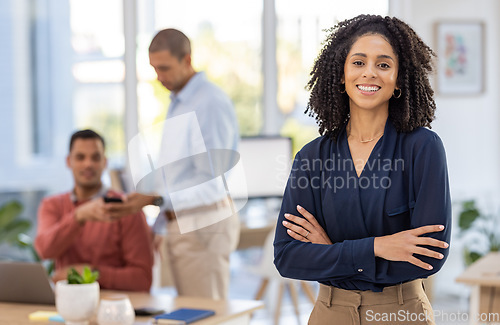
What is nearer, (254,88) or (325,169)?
(325,169)

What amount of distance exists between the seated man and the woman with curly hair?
1.34 meters

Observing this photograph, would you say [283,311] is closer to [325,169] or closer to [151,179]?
[151,179]

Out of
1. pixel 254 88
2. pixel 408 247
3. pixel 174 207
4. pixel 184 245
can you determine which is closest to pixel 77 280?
pixel 174 207

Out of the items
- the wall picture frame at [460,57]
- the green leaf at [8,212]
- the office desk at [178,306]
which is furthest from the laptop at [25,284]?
the wall picture frame at [460,57]

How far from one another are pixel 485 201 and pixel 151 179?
11.8 ft

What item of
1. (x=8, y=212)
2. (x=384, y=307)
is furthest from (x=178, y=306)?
(x=8, y=212)

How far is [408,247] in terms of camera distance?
4.94 ft

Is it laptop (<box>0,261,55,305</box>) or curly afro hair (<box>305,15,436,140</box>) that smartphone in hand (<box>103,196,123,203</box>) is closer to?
laptop (<box>0,261,55,305</box>)

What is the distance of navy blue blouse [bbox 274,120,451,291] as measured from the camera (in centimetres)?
153

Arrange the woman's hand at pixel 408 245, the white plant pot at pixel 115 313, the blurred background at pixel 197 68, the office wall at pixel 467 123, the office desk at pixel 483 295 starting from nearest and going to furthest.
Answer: the woman's hand at pixel 408 245, the white plant pot at pixel 115 313, the office desk at pixel 483 295, the blurred background at pixel 197 68, the office wall at pixel 467 123

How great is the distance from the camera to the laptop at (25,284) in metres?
2.48

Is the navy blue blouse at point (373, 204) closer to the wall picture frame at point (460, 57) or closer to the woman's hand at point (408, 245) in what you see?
the woman's hand at point (408, 245)

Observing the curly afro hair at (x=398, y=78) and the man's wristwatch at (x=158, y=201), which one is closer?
the curly afro hair at (x=398, y=78)

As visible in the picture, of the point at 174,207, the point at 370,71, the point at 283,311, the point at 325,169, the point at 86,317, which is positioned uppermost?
the point at 370,71
